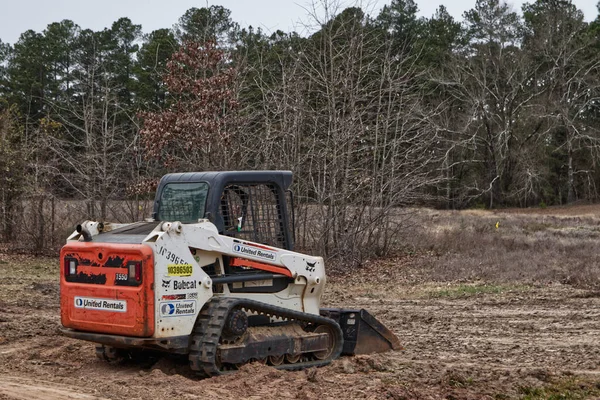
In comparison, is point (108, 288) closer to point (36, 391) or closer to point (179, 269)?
point (179, 269)

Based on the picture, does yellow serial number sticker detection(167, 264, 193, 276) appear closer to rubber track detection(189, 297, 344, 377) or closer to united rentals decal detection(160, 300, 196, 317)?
united rentals decal detection(160, 300, 196, 317)

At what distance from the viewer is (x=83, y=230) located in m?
8.86

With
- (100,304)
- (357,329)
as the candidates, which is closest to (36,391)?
(100,304)

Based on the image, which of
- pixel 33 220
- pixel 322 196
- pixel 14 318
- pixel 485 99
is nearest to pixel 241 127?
pixel 322 196

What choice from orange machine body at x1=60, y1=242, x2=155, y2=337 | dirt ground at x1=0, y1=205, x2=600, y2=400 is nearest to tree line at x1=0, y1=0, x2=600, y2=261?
dirt ground at x1=0, y1=205, x2=600, y2=400

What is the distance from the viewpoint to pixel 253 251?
29.9 feet

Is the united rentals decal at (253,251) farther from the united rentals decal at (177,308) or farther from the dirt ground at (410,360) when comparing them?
the dirt ground at (410,360)

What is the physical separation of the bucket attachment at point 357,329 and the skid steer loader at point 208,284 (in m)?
0.01

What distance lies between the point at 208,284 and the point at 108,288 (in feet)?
3.35

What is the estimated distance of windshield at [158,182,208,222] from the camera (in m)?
9.12

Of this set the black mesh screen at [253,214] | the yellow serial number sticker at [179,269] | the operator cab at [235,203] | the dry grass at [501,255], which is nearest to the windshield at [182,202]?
the operator cab at [235,203]

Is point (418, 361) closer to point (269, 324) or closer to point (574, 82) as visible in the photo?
point (269, 324)

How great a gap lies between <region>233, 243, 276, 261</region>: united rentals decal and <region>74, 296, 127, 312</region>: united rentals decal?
52.8 inches

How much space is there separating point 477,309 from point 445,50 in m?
44.1
